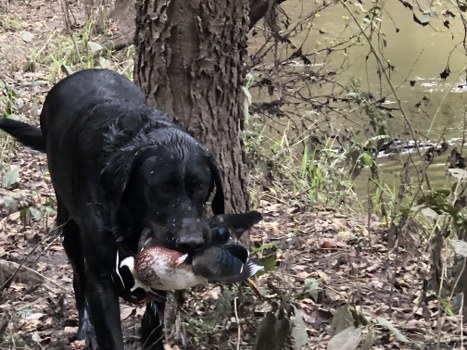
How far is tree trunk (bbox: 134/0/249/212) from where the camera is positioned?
13.9 feet

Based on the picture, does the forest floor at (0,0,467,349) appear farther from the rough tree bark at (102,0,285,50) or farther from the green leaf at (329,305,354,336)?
the rough tree bark at (102,0,285,50)

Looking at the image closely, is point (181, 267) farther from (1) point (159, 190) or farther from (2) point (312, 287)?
(2) point (312, 287)

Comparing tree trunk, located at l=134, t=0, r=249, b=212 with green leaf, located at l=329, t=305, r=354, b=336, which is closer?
green leaf, located at l=329, t=305, r=354, b=336

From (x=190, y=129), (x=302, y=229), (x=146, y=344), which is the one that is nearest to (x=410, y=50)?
(x=302, y=229)

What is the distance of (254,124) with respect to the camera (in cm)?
767

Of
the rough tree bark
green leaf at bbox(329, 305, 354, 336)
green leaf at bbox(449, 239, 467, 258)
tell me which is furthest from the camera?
the rough tree bark

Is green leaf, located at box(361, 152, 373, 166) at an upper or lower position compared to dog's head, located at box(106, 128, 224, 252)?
lower

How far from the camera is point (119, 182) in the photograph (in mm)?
2961

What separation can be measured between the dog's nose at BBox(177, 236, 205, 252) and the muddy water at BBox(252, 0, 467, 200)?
5154 mm

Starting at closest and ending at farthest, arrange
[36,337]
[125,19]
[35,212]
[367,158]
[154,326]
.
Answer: [154,326], [36,337], [35,212], [367,158], [125,19]

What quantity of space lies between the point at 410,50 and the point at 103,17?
17.0 feet

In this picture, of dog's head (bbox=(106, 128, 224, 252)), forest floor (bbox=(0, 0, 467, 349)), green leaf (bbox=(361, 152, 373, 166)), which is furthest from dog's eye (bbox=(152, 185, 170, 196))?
green leaf (bbox=(361, 152, 373, 166))

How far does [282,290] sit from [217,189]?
2.75 feet

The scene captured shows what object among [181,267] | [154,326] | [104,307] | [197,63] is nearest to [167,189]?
[181,267]
